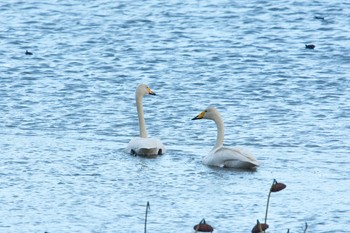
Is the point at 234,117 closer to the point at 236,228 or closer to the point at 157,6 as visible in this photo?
the point at 236,228

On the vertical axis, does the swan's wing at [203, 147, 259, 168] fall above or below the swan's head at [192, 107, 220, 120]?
below

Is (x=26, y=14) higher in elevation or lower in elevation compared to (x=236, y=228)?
lower

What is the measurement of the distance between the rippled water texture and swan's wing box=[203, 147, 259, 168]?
0.13m

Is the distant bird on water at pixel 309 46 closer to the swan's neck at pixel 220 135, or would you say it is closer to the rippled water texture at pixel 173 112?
the rippled water texture at pixel 173 112

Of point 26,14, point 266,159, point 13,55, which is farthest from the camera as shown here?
point 26,14

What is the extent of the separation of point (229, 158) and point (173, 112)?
3.50 meters

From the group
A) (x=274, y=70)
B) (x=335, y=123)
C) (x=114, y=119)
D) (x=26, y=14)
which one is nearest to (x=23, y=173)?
(x=114, y=119)

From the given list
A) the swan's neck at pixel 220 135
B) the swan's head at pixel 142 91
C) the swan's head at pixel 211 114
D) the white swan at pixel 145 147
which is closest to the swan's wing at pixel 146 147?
the white swan at pixel 145 147

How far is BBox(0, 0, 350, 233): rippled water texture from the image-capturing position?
10102mm

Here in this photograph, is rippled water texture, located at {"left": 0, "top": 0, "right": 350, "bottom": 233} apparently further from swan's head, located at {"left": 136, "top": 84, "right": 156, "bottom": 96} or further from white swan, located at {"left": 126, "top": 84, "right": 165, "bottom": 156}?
swan's head, located at {"left": 136, "top": 84, "right": 156, "bottom": 96}

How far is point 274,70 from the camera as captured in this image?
19.2m

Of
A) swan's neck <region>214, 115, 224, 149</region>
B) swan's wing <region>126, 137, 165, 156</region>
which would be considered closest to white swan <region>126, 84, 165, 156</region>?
swan's wing <region>126, 137, 165, 156</region>

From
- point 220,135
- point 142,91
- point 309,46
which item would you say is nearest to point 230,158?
point 220,135

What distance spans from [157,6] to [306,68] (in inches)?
357
